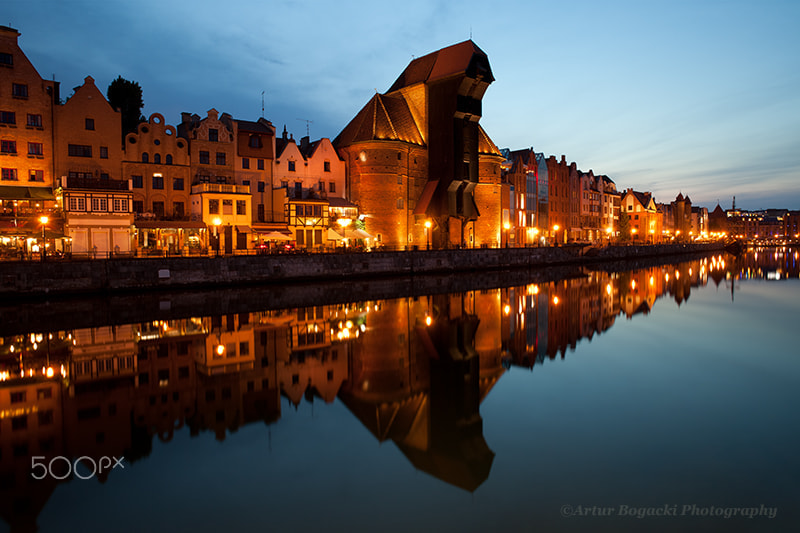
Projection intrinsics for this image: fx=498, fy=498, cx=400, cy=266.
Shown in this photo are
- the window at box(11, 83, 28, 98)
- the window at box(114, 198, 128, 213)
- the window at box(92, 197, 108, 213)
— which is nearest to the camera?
the window at box(92, 197, 108, 213)

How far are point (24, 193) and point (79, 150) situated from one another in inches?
226

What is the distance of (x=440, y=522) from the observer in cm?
755

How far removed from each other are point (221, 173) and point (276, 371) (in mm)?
37194

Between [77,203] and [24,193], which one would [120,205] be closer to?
[77,203]

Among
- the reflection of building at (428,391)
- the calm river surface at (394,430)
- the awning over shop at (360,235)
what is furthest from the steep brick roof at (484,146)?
the calm river surface at (394,430)

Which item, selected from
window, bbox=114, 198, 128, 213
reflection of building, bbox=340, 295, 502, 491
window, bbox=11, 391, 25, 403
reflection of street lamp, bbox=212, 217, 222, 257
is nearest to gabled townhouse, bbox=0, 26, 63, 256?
window, bbox=114, 198, 128, 213

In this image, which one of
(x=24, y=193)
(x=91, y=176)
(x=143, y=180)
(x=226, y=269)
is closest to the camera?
(x=226, y=269)

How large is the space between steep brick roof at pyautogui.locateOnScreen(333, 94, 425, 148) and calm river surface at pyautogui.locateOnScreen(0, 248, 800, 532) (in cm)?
3681

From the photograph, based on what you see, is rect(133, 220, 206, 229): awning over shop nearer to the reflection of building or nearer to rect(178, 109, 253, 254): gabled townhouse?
rect(178, 109, 253, 254): gabled townhouse

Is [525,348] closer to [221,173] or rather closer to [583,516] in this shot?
[583,516]

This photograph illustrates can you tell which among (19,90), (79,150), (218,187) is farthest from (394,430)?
(19,90)

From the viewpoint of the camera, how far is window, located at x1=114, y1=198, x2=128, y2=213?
3925cm

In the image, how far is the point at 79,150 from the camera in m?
42.4

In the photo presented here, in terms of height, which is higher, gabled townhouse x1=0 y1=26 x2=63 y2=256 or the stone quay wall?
gabled townhouse x1=0 y1=26 x2=63 y2=256
